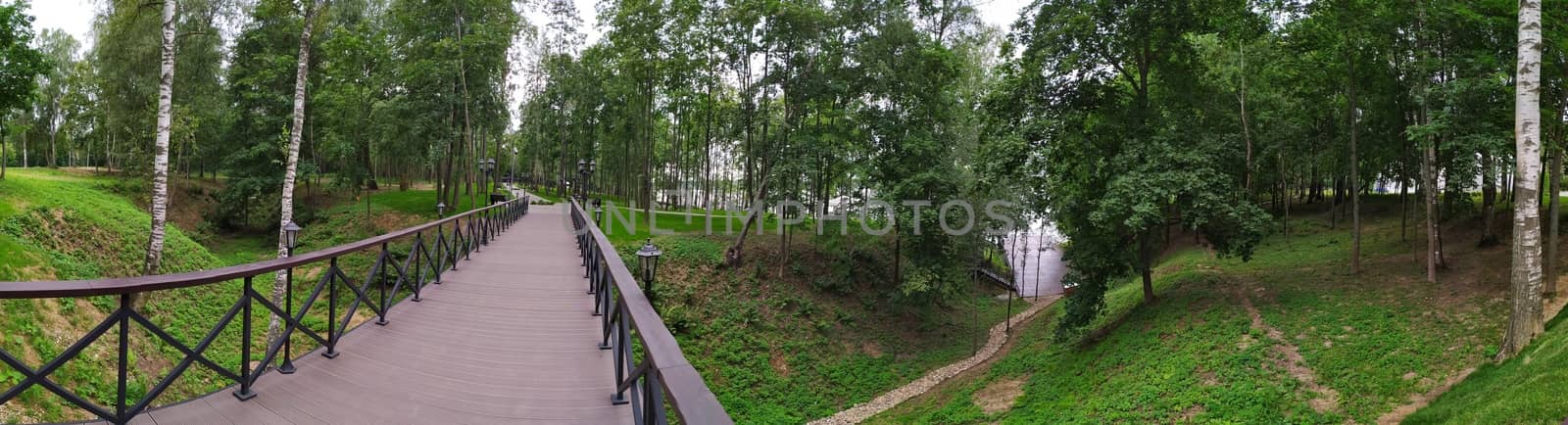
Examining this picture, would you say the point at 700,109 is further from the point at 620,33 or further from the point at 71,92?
the point at 71,92

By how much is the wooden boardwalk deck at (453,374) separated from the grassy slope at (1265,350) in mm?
8029

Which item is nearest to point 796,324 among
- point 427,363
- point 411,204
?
point 427,363

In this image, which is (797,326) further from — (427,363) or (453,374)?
(453,374)

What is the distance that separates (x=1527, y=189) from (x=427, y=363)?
1095cm

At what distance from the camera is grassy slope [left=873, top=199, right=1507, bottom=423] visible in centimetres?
836

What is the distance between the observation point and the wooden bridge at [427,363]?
7.71ft

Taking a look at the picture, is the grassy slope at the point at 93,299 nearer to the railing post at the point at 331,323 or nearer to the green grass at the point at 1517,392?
the railing post at the point at 331,323

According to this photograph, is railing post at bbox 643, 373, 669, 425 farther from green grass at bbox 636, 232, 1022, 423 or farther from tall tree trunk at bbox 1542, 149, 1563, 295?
tall tree trunk at bbox 1542, 149, 1563, 295

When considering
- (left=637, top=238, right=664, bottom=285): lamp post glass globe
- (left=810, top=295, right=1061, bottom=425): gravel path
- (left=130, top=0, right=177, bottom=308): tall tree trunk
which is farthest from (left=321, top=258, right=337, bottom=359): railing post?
(left=810, top=295, right=1061, bottom=425): gravel path

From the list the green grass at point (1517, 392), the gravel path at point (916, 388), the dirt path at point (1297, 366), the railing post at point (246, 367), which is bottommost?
the gravel path at point (916, 388)

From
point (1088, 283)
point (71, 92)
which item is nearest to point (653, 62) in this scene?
point (1088, 283)

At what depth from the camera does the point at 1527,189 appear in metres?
6.99

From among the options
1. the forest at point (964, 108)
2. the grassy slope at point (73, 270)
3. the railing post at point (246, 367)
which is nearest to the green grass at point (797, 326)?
the forest at point (964, 108)

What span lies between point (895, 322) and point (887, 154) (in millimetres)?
4979
